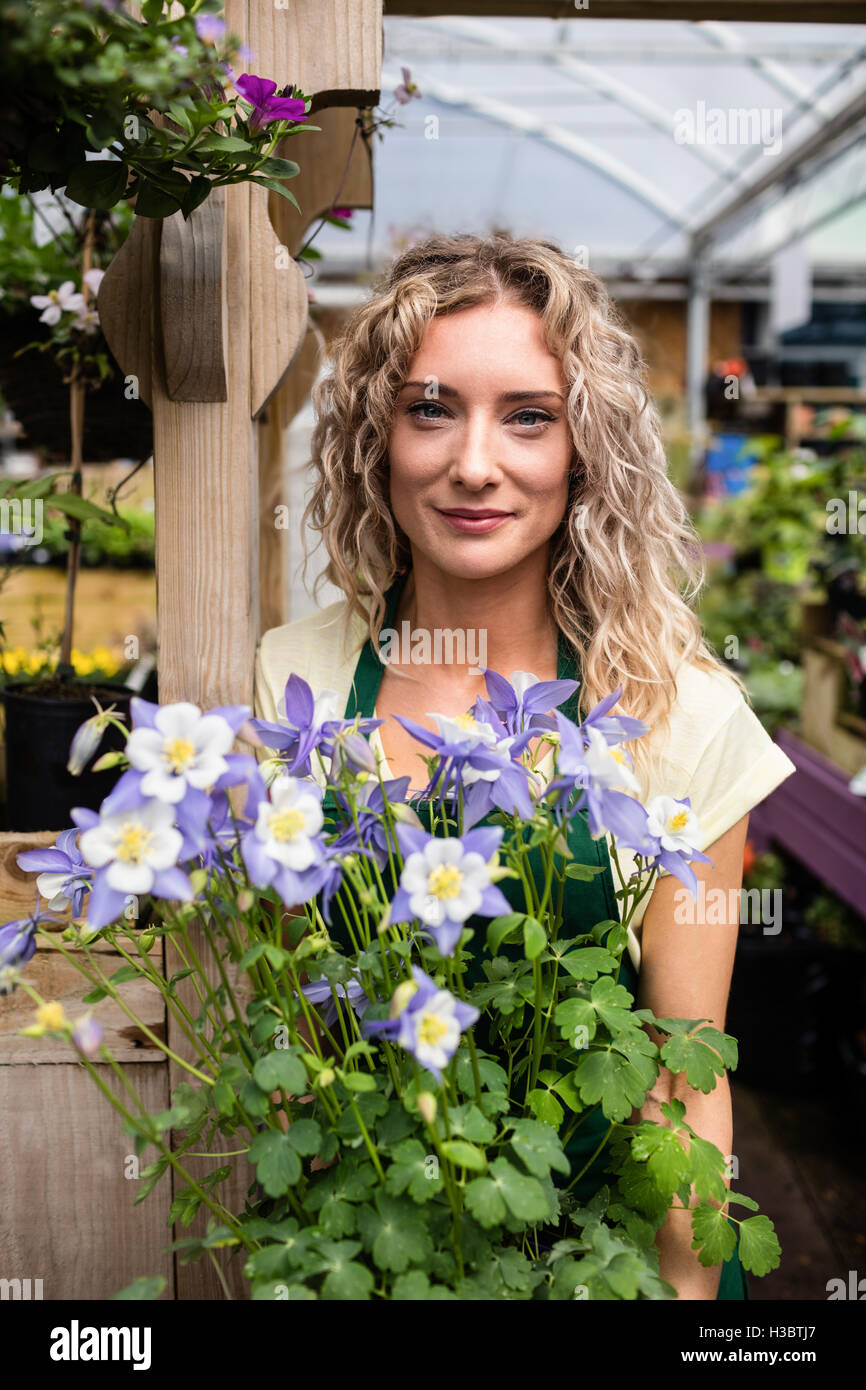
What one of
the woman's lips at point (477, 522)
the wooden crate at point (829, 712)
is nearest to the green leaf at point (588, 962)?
the woman's lips at point (477, 522)

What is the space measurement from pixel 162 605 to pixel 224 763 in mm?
510

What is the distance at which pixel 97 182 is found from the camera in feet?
2.86

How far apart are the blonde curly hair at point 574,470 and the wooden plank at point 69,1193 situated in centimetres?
65

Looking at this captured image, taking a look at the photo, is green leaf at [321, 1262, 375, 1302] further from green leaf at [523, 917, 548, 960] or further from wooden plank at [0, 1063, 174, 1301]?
wooden plank at [0, 1063, 174, 1301]

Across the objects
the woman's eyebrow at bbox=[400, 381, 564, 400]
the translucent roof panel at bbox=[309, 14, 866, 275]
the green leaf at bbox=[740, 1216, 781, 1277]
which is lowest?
the green leaf at bbox=[740, 1216, 781, 1277]

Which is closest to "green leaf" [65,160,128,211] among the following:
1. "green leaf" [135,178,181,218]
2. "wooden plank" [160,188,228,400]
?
"green leaf" [135,178,181,218]

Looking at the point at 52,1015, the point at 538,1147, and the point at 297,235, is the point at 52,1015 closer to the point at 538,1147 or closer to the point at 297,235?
the point at 538,1147

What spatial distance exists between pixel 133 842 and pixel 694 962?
0.75 m

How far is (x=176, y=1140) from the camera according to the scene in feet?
3.95

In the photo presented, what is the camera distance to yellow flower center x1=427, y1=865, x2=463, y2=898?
0.68 meters

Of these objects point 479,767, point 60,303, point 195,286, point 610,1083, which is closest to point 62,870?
point 479,767

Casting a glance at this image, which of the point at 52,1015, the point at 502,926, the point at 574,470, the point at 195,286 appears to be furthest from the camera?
the point at 574,470

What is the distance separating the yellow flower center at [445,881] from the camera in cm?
68

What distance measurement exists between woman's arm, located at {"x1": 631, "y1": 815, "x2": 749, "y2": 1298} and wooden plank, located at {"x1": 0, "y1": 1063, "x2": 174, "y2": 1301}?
0.57 meters
